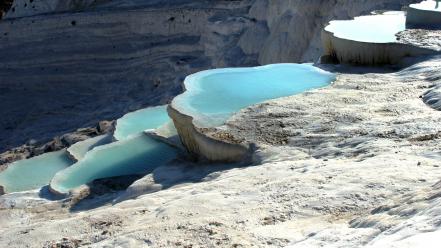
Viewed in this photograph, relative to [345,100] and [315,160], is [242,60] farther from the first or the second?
[315,160]

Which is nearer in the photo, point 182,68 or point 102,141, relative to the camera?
point 102,141

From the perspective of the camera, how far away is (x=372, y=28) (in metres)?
14.2

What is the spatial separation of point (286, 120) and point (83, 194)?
9.85 ft

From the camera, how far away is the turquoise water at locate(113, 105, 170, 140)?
44.1ft

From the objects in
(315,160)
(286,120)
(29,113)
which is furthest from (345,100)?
(29,113)

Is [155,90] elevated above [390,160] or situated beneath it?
situated beneath

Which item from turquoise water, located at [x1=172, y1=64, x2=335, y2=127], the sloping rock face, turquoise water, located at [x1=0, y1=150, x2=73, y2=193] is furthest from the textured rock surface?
the sloping rock face

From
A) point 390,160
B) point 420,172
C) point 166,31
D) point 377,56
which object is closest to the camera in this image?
point 420,172

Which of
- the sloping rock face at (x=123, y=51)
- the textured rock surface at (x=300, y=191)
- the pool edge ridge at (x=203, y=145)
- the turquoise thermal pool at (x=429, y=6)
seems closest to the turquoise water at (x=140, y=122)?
the pool edge ridge at (x=203, y=145)

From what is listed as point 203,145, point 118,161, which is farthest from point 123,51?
point 203,145

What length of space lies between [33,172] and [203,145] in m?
5.12

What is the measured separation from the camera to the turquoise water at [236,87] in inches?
407

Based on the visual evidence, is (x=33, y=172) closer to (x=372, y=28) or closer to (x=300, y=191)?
(x=372, y=28)

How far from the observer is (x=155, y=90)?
2595cm
